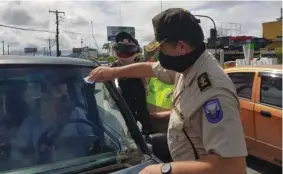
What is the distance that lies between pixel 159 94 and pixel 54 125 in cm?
245

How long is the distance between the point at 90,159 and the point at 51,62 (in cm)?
68

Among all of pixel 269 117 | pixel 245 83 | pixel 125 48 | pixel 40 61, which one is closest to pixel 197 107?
pixel 40 61

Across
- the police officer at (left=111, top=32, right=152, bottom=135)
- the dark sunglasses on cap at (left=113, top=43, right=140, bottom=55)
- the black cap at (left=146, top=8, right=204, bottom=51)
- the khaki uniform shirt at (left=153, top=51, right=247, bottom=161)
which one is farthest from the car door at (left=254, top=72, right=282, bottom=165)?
the black cap at (left=146, top=8, right=204, bottom=51)

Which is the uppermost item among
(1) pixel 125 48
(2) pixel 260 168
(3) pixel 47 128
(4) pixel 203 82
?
(1) pixel 125 48

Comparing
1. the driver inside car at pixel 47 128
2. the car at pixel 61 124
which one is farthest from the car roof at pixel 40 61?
the driver inside car at pixel 47 128

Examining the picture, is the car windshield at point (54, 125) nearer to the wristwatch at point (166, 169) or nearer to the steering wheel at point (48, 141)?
the steering wheel at point (48, 141)

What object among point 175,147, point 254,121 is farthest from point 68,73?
point 254,121

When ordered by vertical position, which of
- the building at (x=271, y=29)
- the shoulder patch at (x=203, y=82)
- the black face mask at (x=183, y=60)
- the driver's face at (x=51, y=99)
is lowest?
the driver's face at (x=51, y=99)

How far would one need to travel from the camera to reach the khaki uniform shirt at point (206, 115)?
1.42 metres

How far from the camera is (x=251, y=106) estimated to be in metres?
5.23

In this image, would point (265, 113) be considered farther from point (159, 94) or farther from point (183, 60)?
point (183, 60)

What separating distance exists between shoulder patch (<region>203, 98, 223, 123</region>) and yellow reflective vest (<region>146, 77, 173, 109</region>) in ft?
8.63

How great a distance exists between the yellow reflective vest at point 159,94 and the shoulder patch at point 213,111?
2.63m

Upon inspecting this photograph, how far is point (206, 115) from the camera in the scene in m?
1.46
